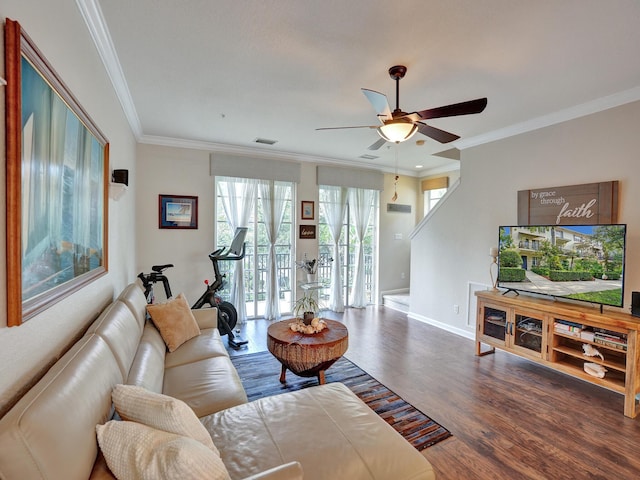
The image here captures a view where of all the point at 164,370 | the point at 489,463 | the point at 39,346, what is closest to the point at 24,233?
the point at 39,346

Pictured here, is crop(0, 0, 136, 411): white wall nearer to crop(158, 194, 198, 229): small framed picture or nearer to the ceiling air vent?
crop(158, 194, 198, 229): small framed picture

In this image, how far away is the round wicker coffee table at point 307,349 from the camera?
256 cm

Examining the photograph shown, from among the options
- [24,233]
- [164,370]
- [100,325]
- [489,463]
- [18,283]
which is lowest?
[489,463]

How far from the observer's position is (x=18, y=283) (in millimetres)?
1053

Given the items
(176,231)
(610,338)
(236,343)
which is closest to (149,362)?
(236,343)

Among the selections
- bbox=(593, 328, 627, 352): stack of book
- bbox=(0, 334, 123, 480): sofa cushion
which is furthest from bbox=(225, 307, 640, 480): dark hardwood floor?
bbox=(0, 334, 123, 480): sofa cushion

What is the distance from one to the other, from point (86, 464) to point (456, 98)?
3.58 m

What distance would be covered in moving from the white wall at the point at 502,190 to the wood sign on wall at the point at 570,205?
74 millimetres

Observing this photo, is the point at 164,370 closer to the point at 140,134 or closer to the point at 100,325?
the point at 100,325

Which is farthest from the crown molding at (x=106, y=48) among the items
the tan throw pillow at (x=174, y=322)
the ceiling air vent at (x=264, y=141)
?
the tan throw pillow at (x=174, y=322)

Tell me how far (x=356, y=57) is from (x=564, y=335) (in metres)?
3.12

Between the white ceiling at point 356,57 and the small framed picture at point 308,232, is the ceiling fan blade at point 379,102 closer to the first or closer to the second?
the white ceiling at point 356,57

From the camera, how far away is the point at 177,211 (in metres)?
4.58

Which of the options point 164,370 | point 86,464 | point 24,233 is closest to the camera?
point 86,464
